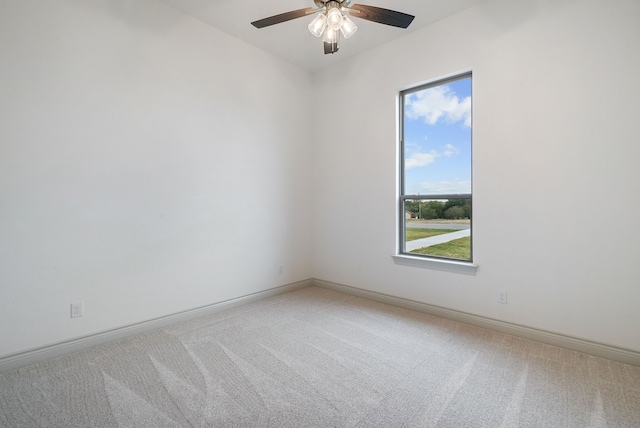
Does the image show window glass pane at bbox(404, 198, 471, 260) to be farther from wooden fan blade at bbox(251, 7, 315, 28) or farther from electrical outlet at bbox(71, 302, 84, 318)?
electrical outlet at bbox(71, 302, 84, 318)

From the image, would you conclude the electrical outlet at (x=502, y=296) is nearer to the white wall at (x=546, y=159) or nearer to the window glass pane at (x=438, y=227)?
the white wall at (x=546, y=159)

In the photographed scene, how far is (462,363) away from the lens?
2.24 metres

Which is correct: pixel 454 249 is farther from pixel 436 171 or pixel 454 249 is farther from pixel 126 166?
pixel 126 166

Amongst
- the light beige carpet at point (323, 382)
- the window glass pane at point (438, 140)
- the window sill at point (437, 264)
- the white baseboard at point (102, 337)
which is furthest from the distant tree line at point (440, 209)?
the white baseboard at point (102, 337)

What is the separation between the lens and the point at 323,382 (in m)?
2.01

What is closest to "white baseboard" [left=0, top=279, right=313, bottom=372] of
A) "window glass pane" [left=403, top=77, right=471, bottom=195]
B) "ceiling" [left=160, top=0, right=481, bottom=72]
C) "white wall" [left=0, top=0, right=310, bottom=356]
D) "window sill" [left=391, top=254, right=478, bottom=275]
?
"white wall" [left=0, top=0, right=310, bottom=356]

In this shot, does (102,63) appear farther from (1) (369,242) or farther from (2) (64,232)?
(1) (369,242)

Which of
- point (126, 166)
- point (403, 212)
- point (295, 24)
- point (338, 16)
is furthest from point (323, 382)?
point (295, 24)

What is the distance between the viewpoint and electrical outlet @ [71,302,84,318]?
7.93ft

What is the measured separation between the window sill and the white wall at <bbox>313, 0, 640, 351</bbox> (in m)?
0.07

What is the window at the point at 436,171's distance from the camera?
3.16 meters

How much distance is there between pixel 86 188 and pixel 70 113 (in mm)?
600

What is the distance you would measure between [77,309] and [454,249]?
3531 mm

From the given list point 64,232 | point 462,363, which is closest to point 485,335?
point 462,363
